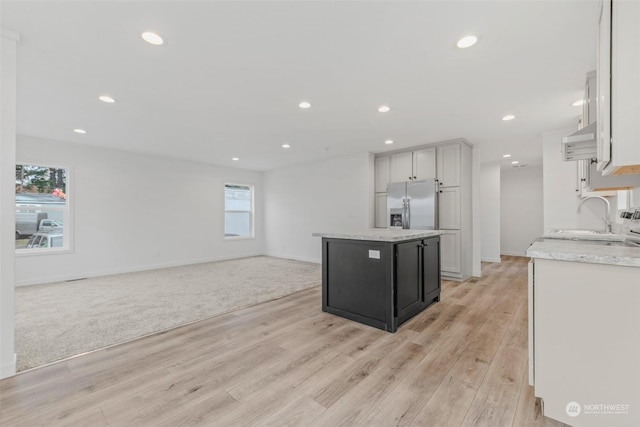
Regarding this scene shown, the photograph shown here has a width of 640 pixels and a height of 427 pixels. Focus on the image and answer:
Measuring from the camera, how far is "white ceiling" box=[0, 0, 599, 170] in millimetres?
1813

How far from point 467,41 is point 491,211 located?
5.83 meters

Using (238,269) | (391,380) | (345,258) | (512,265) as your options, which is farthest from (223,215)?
(512,265)

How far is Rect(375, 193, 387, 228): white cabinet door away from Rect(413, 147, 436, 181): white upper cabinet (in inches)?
31.4

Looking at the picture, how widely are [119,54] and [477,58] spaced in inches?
118

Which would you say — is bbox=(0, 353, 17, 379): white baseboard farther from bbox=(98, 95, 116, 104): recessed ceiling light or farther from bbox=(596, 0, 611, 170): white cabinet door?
bbox=(596, 0, 611, 170): white cabinet door

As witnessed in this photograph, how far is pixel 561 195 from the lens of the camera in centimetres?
436

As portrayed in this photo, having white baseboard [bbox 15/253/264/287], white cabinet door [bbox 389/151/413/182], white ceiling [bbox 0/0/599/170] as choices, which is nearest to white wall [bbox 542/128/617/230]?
white ceiling [bbox 0/0/599/170]

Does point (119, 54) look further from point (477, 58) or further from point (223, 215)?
point (223, 215)

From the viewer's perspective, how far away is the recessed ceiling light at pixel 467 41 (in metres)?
2.06

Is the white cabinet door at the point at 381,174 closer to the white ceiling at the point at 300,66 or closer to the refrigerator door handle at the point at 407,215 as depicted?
the refrigerator door handle at the point at 407,215

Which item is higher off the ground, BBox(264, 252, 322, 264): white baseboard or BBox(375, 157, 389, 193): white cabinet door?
BBox(375, 157, 389, 193): white cabinet door

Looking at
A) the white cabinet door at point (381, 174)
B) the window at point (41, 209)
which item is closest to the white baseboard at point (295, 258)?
the white cabinet door at point (381, 174)

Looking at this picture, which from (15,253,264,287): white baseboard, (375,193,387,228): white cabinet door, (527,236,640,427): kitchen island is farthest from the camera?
(375,193,387,228): white cabinet door

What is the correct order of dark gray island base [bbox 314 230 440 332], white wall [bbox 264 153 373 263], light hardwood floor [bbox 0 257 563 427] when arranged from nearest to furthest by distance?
light hardwood floor [bbox 0 257 563 427] → dark gray island base [bbox 314 230 440 332] → white wall [bbox 264 153 373 263]
